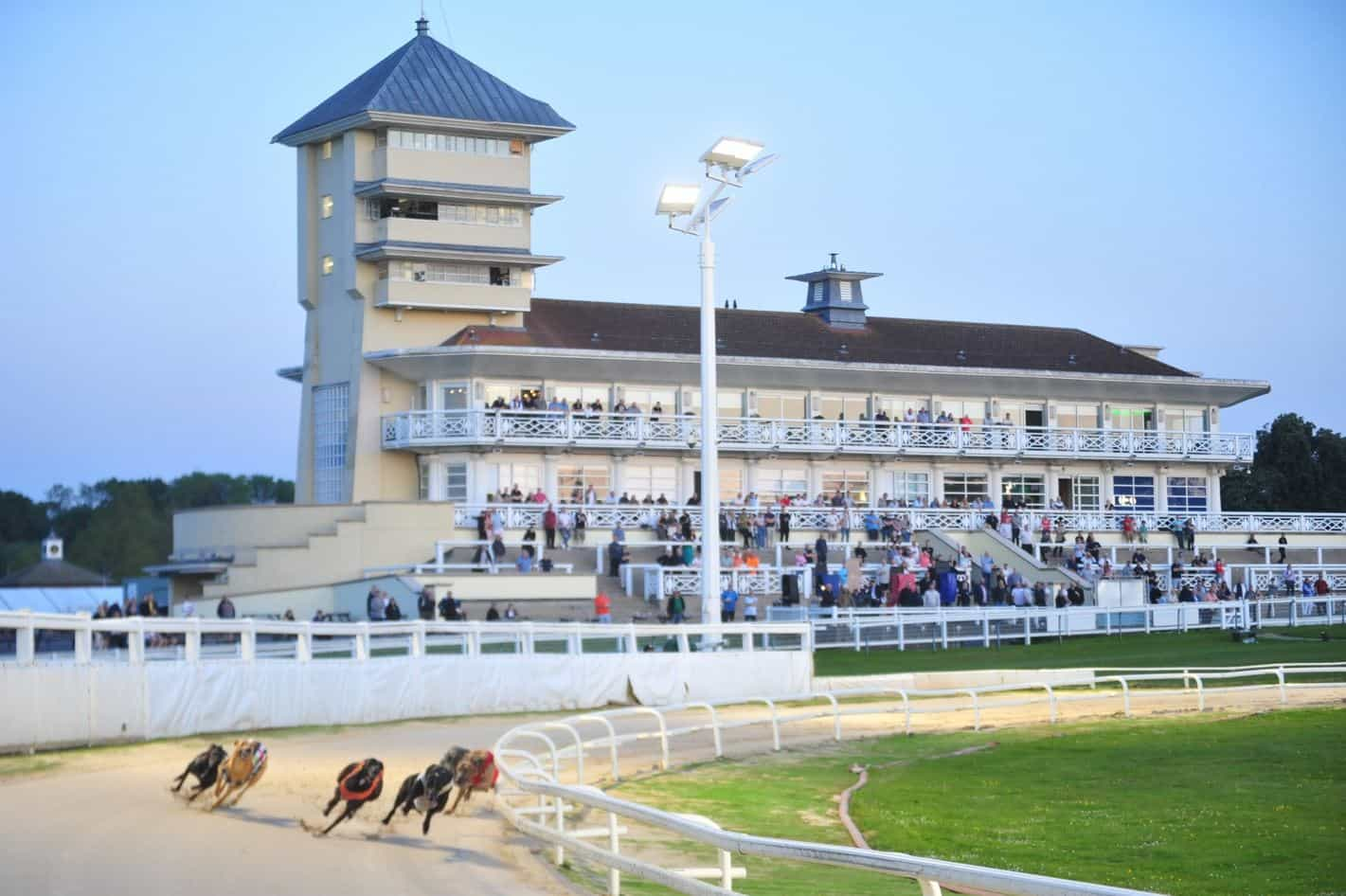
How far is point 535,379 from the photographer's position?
57.0 m

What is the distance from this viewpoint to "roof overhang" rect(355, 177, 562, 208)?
5534 cm

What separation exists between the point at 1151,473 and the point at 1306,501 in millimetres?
31050

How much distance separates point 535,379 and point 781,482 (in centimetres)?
915

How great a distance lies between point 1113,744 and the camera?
24656mm

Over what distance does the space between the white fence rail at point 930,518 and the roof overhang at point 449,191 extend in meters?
9.78

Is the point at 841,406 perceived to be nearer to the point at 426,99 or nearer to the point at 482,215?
the point at 482,215

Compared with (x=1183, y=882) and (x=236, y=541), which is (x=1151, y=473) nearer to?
(x=236, y=541)

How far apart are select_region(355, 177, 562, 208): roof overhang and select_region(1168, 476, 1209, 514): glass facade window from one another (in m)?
24.7

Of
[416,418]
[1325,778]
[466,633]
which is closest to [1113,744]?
[1325,778]

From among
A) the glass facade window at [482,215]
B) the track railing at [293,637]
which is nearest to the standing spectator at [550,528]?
the track railing at [293,637]

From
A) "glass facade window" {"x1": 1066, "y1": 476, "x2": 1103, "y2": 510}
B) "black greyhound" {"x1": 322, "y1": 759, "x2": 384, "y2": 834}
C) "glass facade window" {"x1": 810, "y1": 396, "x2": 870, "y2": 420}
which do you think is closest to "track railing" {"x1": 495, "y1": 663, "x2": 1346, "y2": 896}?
"black greyhound" {"x1": 322, "y1": 759, "x2": 384, "y2": 834}

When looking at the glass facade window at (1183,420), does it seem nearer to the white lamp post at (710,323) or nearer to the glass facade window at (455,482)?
the glass facade window at (455,482)

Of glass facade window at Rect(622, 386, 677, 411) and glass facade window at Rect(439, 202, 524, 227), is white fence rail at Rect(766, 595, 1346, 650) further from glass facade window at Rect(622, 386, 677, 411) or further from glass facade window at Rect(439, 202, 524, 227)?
glass facade window at Rect(439, 202, 524, 227)

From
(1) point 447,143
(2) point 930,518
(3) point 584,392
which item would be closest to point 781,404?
(2) point 930,518
